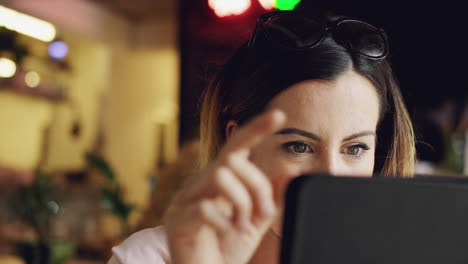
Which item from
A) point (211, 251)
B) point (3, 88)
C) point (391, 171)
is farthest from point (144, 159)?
point (211, 251)

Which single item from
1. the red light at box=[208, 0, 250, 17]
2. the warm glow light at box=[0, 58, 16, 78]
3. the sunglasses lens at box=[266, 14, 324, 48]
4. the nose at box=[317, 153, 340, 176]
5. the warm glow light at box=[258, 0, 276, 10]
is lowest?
the nose at box=[317, 153, 340, 176]

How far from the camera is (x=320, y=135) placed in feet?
2.12

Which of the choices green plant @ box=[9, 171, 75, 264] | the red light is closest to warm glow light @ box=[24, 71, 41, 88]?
the red light

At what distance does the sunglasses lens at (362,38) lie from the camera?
768 millimetres

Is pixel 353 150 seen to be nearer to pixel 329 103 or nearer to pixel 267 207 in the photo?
pixel 329 103

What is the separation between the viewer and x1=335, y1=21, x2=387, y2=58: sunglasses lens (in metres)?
0.77

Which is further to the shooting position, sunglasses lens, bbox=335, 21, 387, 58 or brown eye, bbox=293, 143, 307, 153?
sunglasses lens, bbox=335, 21, 387, 58

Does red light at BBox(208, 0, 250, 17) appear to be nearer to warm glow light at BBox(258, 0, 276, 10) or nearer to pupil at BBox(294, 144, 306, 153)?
warm glow light at BBox(258, 0, 276, 10)

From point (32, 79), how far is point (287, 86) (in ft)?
19.2

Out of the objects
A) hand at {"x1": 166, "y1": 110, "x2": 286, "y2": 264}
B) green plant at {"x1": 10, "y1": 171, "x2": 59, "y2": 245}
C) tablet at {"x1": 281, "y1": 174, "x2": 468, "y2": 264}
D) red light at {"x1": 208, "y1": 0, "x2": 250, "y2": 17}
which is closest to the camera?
tablet at {"x1": 281, "y1": 174, "x2": 468, "y2": 264}

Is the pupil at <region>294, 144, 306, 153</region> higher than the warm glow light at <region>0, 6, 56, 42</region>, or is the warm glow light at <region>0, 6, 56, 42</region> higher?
the warm glow light at <region>0, 6, 56, 42</region>

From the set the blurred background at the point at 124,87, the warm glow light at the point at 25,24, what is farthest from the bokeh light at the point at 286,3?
the warm glow light at the point at 25,24

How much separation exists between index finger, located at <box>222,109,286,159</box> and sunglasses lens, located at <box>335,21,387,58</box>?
0.45m

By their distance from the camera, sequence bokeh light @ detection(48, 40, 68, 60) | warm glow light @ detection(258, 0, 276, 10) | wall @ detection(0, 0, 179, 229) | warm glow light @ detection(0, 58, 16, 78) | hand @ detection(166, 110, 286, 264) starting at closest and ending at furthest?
hand @ detection(166, 110, 286, 264) → warm glow light @ detection(258, 0, 276, 10) → warm glow light @ detection(0, 58, 16, 78) → bokeh light @ detection(48, 40, 68, 60) → wall @ detection(0, 0, 179, 229)
